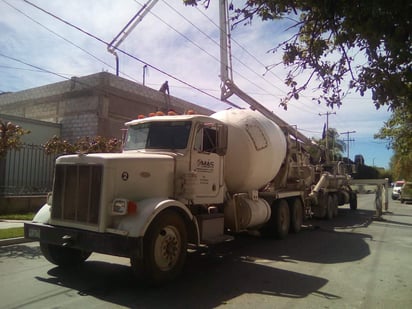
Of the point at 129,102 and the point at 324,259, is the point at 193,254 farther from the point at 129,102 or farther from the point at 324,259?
the point at 129,102

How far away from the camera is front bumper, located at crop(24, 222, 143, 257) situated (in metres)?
6.26

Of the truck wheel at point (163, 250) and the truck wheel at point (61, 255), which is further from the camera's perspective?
the truck wheel at point (61, 255)

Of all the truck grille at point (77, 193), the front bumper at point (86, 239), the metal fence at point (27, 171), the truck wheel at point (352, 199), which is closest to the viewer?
the front bumper at point (86, 239)

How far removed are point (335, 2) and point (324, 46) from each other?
6.59 feet

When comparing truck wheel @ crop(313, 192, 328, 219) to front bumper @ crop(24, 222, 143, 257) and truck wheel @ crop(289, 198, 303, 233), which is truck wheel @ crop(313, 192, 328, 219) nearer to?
truck wheel @ crop(289, 198, 303, 233)

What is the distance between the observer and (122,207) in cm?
654

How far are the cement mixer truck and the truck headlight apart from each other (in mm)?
15

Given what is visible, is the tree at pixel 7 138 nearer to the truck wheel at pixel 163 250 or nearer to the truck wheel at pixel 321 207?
the truck wheel at pixel 163 250

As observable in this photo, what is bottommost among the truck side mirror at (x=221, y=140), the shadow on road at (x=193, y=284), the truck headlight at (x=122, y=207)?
the shadow on road at (x=193, y=284)

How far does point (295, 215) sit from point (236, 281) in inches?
280

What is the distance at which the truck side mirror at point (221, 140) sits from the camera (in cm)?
873

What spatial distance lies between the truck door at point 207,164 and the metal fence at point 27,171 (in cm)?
1051

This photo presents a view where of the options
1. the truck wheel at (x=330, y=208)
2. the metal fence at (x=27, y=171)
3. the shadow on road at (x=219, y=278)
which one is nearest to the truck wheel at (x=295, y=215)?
the shadow on road at (x=219, y=278)

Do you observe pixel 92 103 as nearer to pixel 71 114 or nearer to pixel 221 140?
pixel 71 114
